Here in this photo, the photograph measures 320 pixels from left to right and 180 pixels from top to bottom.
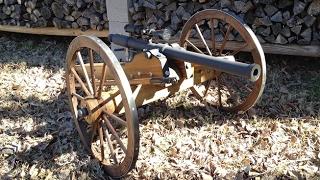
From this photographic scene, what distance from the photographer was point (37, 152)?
11.7 feet

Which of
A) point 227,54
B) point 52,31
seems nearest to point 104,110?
point 227,54

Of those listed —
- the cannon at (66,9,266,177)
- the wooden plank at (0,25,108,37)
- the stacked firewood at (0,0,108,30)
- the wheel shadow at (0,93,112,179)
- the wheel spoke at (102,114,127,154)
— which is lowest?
the wheel shadow at (0,93,112,179)

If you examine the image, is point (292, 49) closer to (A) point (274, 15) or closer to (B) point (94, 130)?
(A) point (274, 15)

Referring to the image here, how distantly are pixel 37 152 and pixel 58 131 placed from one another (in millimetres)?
340

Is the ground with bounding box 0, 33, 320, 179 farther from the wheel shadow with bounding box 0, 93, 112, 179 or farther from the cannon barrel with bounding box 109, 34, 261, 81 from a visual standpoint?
the cannon barrel with bounding box 109, 34, 261, 81

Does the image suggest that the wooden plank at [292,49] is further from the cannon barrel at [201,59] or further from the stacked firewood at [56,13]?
the stacked firewood at [56,13]

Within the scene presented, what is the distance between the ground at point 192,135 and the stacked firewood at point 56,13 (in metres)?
1.22

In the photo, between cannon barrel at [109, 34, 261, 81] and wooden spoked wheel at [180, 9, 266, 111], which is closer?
cannon barrel at [109, 34, 261, 81]

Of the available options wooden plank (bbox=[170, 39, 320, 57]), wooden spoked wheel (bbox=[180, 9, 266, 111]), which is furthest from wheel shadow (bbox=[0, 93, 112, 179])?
wooden plank (bbox=[170, 39, 320, 57])

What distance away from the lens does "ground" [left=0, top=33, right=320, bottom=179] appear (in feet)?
10.5

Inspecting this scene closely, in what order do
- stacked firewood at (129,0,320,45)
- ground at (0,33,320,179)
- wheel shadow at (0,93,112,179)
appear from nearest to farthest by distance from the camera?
ground at (0,33,320,179), wheel shadow at (0,93,112,179), stacked firewood at (129,0,320,45)

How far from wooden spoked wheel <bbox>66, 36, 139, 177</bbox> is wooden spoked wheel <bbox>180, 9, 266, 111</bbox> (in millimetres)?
954

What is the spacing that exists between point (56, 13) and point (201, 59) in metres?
3.49

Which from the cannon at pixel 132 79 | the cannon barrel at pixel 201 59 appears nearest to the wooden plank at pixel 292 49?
the cannon at pixel 132 79
